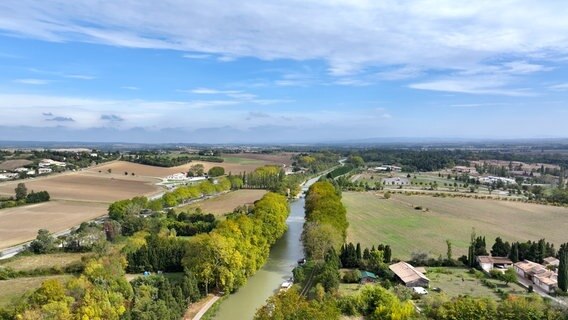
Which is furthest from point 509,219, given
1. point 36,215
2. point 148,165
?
point 148,165

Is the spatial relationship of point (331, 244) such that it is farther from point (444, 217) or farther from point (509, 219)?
point (509, 219)

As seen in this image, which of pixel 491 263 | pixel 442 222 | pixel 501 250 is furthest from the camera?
pixel 442 222

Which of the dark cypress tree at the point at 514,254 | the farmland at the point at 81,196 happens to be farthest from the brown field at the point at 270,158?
the dark cypress tree at the point at 514,254

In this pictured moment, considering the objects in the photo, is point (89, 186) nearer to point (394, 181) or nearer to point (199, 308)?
point (199, 308)

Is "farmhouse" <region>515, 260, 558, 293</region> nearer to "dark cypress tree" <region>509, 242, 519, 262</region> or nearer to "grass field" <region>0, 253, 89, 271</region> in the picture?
"dark cypress tree" <region>509, 242, 519, 262</region>

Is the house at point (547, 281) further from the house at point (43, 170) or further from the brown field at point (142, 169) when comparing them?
the house at point (43, 170)

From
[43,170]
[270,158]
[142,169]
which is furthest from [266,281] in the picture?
[270,158]

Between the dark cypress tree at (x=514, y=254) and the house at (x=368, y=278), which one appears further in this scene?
the dark cypress tree at (x=514, y=254)
